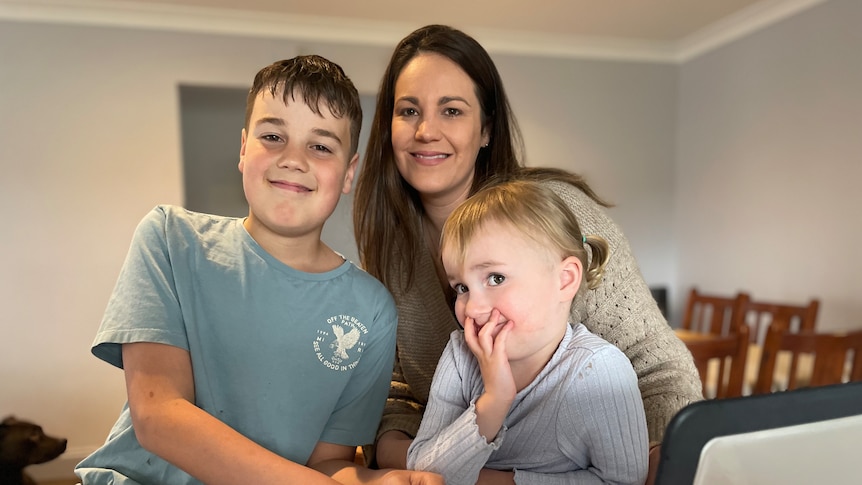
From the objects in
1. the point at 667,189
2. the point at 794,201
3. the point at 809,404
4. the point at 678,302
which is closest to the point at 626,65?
the point at 667,189

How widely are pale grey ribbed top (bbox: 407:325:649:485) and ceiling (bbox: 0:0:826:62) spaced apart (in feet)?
8.18

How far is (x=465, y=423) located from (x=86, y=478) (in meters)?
0.42

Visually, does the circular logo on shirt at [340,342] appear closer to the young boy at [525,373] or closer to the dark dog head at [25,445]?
the young boy at [525,373]

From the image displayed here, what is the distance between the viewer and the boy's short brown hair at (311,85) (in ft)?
2.34

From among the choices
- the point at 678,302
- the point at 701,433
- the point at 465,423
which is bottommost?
the point at 678,302

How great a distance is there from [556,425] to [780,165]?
9.27 ft

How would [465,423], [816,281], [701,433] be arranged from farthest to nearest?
[816,281] < [465,423] < [701,433]

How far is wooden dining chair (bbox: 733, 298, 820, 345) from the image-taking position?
2.44 m

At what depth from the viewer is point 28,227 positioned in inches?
106

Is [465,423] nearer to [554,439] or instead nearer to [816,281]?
[554,439]

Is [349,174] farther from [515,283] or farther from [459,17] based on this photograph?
[459,17]

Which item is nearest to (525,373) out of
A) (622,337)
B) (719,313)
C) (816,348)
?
(622,337)

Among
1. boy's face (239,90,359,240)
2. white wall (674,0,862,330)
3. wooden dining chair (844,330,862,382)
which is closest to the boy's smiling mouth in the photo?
boy's face (239,90,359,240)

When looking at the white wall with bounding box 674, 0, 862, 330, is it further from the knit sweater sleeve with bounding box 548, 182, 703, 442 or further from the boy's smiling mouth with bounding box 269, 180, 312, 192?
the boy's smiling mouth with bounding box 269, 180, 312, 192
